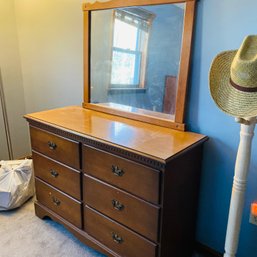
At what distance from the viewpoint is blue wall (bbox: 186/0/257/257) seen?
127cm

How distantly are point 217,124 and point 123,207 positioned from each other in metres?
0.71

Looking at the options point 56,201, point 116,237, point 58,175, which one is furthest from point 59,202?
point 116,237

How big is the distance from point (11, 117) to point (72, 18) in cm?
137

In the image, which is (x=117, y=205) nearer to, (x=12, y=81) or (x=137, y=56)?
(x=137, y=56)

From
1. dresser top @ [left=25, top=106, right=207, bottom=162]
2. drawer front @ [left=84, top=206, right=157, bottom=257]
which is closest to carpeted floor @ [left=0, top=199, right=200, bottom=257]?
drawer front @ [left=84, top=206, right=157, bottom=257]

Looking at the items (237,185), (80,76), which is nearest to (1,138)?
(80,76)

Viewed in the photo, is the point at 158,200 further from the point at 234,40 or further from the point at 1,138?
the point at 1,138

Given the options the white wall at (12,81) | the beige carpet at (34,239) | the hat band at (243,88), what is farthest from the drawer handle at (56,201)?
the hat band at (243,88)

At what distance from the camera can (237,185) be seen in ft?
3.79

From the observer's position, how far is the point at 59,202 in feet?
5.95

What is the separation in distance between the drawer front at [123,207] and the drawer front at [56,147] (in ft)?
0.53

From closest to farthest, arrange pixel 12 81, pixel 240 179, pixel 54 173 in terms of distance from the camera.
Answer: pixel 240 179 < pixel 54 173 < pixel 12 81

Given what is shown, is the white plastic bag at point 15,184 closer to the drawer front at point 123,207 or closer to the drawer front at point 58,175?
the drawer front at point 58,175

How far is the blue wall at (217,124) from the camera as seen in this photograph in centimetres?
127
